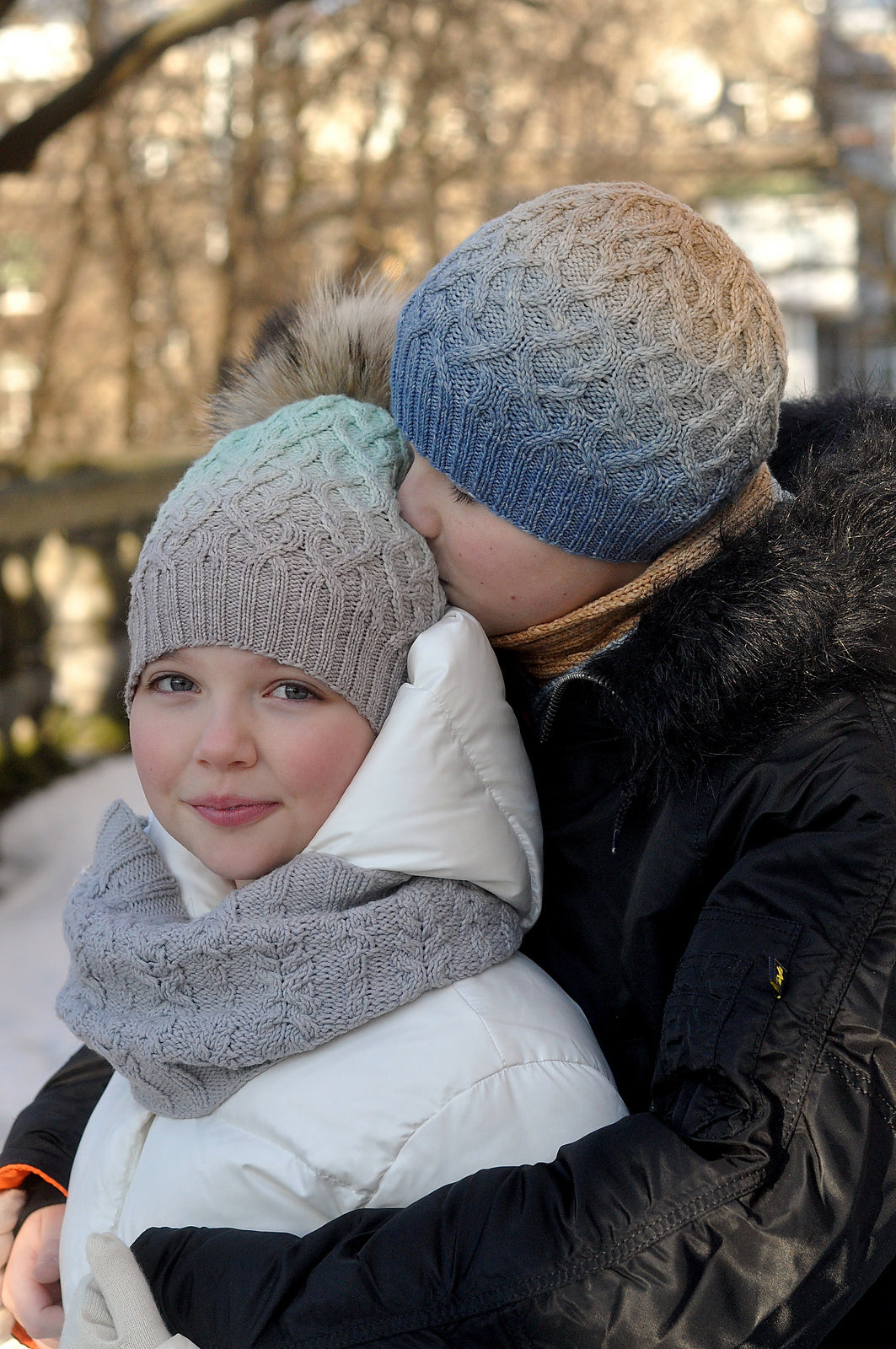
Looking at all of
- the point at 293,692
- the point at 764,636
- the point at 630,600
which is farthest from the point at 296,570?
the point at 764,636

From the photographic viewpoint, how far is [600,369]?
139cm

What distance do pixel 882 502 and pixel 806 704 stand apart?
278 millimetres

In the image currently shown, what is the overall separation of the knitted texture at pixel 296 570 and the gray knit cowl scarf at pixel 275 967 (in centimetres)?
23

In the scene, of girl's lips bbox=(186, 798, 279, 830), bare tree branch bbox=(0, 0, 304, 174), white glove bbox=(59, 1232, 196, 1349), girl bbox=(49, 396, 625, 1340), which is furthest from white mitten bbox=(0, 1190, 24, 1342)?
bare tree branch bbox=(0, 0, 304, 174)

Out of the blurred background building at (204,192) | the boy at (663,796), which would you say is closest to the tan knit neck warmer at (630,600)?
the boy at (663,796)

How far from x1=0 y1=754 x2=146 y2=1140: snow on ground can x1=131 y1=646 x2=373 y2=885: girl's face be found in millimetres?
1774

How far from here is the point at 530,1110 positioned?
133cm

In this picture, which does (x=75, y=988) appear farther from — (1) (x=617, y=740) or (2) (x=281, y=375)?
(2) (x=281, y=375)

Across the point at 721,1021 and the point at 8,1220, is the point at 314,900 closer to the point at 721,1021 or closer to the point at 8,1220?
the point at 721,1021

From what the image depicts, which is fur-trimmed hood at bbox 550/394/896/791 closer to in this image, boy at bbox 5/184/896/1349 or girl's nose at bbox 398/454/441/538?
boy at bbox 5/184/896/1349

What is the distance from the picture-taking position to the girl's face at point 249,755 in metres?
1.46

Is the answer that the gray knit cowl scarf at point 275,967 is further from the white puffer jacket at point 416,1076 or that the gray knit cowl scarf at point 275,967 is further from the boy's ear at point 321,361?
the boy's ear at point 321,361

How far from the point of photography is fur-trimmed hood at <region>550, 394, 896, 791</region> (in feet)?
4.46

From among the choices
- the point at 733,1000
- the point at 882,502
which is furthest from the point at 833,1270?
the point at 882,502
